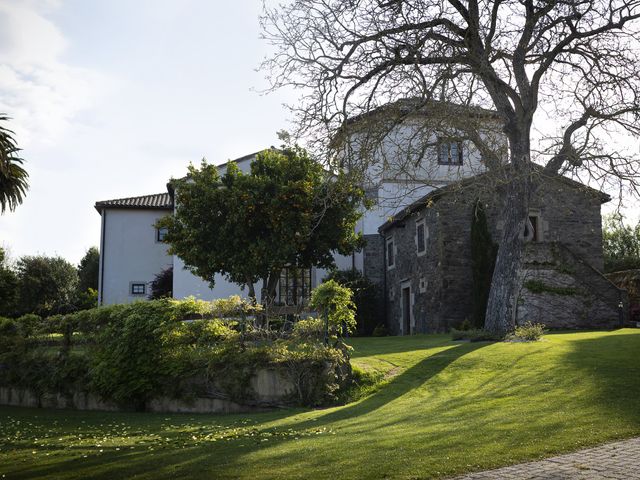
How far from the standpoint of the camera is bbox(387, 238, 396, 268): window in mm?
30172

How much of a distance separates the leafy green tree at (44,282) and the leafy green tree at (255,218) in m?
25.2

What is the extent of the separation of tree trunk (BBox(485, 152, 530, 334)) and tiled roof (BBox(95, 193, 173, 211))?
2260 cm

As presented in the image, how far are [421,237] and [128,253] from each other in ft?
56.9

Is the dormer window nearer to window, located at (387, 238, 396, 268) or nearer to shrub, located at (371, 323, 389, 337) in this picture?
window, located at (387, 238, 396, 268)

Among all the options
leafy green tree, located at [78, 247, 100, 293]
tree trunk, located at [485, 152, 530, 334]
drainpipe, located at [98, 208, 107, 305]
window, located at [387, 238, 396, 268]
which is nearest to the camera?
tree trunk, located at [485, 152, 530, 334]

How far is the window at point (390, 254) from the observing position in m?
30.2

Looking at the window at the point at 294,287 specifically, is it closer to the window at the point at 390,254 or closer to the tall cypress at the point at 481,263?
the window at the point at 390,254

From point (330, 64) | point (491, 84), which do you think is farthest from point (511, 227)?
point (330, 64)

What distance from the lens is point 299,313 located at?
13.6m

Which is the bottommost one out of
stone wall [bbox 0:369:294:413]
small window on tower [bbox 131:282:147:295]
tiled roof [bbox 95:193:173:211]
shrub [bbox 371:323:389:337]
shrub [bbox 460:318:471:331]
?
stone wall [bbox 0:369:294:413]

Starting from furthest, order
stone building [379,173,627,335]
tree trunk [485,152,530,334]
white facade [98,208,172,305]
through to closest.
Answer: white facade [98,208,172,305]
stone building [379,173,627,335]
tree trunk [485,152,530,334]

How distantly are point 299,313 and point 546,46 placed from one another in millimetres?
9630

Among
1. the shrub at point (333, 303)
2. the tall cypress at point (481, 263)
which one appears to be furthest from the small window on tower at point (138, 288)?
the shrub at point (333, 303)

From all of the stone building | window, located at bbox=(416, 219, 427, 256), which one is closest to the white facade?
the stone building
